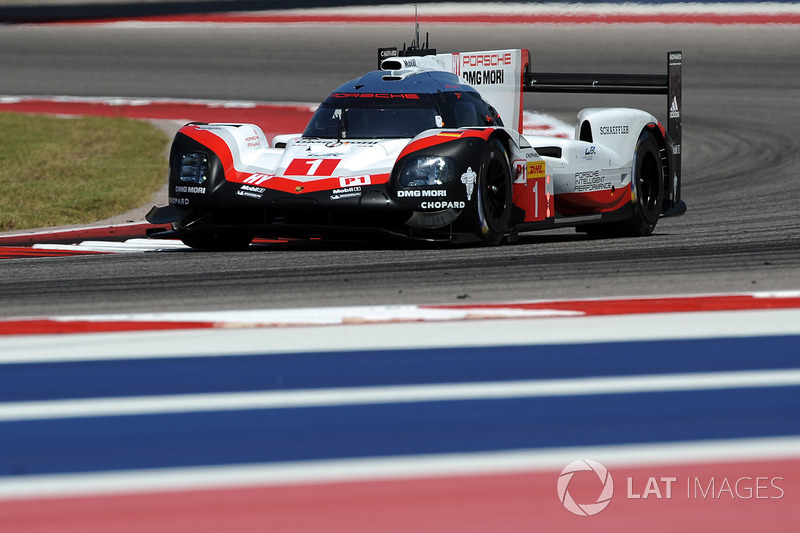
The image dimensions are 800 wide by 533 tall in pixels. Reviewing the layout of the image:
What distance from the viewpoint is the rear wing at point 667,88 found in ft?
36.1

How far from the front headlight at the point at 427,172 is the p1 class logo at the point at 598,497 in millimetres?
4668

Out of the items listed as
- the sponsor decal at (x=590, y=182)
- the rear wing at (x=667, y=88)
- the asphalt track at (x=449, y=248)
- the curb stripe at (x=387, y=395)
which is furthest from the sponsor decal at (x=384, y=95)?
the curb stripe at (x=387, y=395)

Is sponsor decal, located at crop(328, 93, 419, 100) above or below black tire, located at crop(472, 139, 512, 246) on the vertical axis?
above

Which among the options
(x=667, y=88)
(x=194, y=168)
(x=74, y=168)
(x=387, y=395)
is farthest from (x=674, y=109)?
(x=387, y=395)

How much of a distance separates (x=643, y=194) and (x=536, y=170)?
1912 millimetres

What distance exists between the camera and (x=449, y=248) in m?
8.46

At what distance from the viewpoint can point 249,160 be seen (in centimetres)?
857

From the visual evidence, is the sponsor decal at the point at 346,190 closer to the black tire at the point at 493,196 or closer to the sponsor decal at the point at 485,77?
the black tire at the point at 493,196

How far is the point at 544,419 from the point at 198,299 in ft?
8.09

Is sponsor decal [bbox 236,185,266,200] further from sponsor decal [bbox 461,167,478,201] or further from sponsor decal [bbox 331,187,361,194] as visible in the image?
sponsor decal [bbox 461,167,478,201]

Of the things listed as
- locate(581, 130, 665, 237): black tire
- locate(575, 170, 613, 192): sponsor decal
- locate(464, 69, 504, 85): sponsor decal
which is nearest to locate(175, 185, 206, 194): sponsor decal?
locate(575, 170, 613, 192): sponsor decal

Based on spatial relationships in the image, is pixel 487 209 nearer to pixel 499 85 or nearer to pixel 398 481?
pixel 499 85

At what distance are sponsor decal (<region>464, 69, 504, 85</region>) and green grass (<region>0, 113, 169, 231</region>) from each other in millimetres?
3627

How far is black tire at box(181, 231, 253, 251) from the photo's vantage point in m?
8.88
